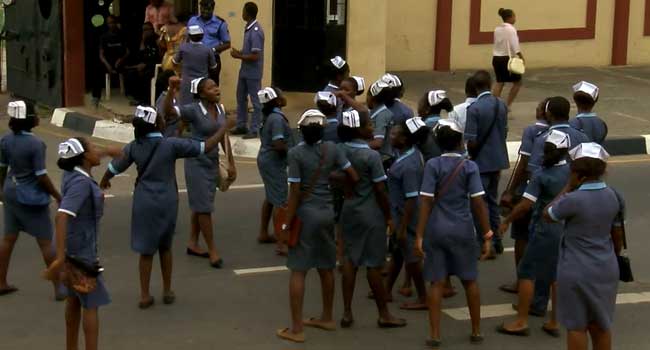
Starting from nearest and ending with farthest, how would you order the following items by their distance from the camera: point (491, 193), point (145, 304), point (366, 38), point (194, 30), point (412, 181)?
point (412, 181) < point (145, 304) < point (491, 193) < point (194, 30) < point (366, 38)

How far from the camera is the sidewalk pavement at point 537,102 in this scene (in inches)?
663

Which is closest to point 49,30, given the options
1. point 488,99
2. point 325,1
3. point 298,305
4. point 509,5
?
point 325,1

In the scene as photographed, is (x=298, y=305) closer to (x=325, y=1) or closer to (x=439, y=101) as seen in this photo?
(x=439, y=101)

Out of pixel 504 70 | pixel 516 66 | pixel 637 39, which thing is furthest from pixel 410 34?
pixel 516 66

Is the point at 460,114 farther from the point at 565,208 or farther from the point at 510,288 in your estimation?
the point at 565,208

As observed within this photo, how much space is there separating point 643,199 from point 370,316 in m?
5.11

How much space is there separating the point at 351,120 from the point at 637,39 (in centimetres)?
1514

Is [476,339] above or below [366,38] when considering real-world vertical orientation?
below

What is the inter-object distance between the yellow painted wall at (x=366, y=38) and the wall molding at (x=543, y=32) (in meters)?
3.98

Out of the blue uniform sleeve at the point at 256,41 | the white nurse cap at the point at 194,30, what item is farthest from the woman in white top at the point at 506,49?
the white nurse cap at the point at 194,30

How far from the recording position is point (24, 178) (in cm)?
982

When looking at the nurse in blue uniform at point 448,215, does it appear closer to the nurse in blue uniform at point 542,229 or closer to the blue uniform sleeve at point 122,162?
the nurse in blue uniform at point 542,229

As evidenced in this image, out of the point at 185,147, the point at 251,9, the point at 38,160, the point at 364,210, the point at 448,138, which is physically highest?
the point at 251,9

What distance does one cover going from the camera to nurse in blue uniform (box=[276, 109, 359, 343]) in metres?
9.09
